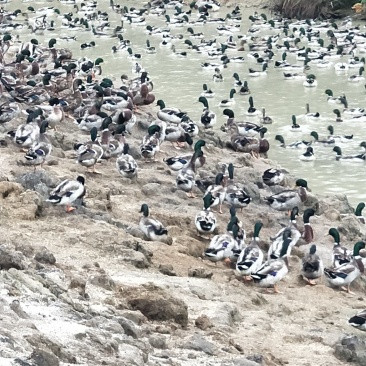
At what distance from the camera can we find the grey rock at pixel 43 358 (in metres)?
5.96

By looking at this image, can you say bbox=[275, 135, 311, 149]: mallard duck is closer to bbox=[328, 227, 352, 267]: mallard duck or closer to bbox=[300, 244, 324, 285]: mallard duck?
bbox=[328, 227, 352, 267]: mallard duck

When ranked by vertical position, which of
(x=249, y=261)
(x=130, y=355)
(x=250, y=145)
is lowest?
(x=250, y=145)

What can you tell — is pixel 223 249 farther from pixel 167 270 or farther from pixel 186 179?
pixel 186 179

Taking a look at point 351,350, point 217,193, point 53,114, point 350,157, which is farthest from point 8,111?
point 351,350

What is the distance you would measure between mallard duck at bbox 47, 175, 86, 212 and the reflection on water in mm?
7639

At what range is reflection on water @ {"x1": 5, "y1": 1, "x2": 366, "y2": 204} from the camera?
20600 millimetres

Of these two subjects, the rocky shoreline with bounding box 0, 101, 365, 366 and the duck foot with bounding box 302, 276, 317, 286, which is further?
the duck foot with bounding box 302, 276, 317, 286

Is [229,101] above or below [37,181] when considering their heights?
below

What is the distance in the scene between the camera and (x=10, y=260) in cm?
849

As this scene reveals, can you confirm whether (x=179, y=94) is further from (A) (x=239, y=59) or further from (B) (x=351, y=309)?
(B) (x=351, y=309)

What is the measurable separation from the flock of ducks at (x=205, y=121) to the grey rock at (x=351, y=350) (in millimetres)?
703

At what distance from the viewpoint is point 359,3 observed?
43188 mm

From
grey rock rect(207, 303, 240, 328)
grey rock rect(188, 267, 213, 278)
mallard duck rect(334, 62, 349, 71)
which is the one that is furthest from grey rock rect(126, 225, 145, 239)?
mallard duck rect(334, 62, 349, 71)

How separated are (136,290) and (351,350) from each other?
7.16ft
